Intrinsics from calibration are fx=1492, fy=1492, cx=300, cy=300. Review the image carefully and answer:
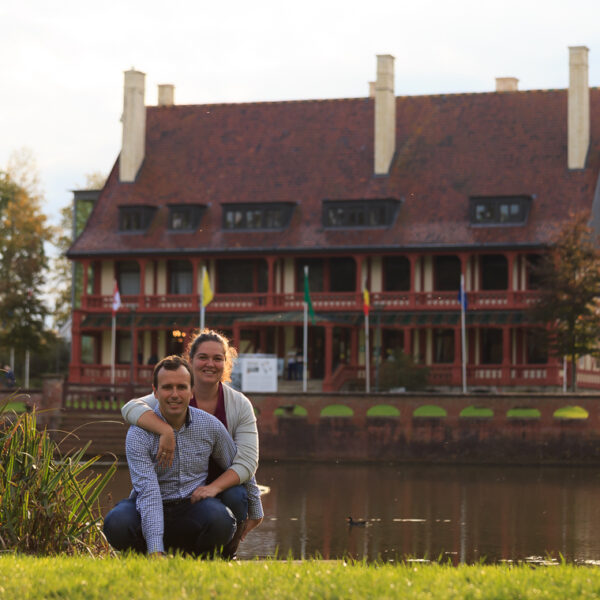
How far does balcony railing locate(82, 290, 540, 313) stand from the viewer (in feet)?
183

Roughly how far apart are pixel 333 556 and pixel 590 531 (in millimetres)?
5924

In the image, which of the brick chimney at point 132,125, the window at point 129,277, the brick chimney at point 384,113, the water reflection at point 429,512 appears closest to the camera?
the water reflection at point 429,512

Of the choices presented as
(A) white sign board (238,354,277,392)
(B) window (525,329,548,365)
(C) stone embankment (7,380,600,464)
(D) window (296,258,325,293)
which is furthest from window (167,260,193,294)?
(C) stone embankment (7,380,600,464)

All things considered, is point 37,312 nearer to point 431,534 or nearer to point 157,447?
point 431,534

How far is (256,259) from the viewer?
199 ft

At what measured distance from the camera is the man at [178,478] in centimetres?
1027

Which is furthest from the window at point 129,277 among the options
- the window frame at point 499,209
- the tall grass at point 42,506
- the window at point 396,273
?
the tall grass at point 42,506

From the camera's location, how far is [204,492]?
10.5 metres

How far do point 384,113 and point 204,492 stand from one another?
49701 millimetres

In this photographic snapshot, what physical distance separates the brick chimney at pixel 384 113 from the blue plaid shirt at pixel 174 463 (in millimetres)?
49384

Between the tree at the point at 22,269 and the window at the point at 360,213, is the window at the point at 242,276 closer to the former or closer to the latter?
the window at the point at 360,213

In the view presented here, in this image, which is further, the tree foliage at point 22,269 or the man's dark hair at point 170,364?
the tree foliage at point 22,269

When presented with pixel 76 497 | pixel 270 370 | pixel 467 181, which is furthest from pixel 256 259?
pixel 76 497

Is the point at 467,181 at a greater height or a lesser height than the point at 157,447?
greater
